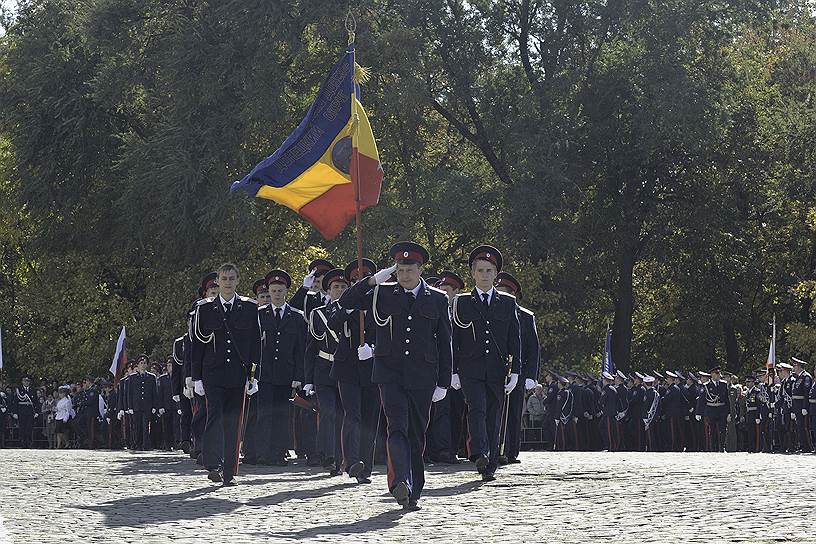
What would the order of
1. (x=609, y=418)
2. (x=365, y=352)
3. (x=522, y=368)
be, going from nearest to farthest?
(x=365, y=352) → (x=522, y=368) → (x=609, y=418)

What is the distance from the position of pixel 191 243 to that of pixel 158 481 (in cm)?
2574

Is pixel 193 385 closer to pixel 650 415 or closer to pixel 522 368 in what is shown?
pixel 522 368

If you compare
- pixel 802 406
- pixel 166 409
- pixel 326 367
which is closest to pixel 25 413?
pixel 166 409

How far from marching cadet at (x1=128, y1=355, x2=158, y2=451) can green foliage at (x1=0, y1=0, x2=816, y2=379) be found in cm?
979

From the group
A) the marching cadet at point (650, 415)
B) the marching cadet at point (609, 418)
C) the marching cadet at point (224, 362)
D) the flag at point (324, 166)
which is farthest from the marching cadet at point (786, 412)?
the marching cadet at point (224, 362)

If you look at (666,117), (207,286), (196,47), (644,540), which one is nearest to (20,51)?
(196,47)

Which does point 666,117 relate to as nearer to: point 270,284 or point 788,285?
point 788,285

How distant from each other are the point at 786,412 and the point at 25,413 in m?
20.7

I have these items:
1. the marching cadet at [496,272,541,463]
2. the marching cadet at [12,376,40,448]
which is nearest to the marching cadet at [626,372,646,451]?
A: the marching cadet at [496,272,541,463]

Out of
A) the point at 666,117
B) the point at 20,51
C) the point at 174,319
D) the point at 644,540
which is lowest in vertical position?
the point at 644,540

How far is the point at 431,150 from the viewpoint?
1836 inches

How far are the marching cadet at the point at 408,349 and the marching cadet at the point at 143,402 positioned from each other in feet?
59.1

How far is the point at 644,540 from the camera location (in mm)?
9570

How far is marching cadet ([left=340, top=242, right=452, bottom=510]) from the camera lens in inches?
479
